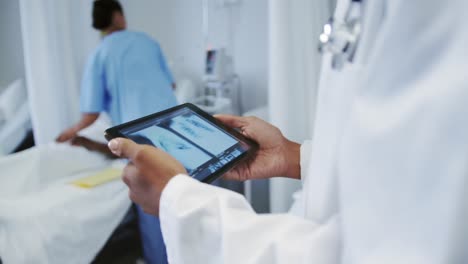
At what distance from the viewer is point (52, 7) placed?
1.88 meters

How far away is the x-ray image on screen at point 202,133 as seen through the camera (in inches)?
25.7

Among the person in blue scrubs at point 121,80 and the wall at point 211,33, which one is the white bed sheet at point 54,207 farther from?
the wall at point 211,33

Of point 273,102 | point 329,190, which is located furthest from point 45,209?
point 329,190

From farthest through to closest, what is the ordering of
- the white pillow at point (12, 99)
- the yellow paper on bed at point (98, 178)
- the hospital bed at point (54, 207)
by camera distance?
the white pillow at point (12, 99)
the yellow paper on bed at point (98, 178)
the hospital bed at point (54, 207)

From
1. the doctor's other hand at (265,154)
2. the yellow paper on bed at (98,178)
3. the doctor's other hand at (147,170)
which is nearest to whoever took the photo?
the doctor's other hand at (147,170)

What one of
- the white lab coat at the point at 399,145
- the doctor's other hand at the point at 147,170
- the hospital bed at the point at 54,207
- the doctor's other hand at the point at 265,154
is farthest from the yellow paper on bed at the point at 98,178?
the white lab coat at the point at 399,145

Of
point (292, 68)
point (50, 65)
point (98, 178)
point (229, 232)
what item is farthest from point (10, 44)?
point (229, 232)

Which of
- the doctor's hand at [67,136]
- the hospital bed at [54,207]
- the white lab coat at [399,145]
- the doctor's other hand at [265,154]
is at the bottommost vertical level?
the hospital bed at [54,207]

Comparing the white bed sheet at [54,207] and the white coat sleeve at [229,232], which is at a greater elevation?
the white coat sleeve at [229,232]

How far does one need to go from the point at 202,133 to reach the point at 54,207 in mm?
869

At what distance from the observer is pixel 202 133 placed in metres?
0.68

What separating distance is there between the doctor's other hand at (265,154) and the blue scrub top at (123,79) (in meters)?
0.73

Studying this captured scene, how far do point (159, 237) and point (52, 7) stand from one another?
4.77 ft

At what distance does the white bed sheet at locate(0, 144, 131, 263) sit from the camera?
3.76 ft
